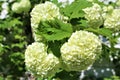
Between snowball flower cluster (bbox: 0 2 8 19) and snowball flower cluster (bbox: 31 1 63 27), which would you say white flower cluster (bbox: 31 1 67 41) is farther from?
snowball flower cluster (bbox: 0 2 8 19)

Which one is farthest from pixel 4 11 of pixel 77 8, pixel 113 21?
pixel 77 8

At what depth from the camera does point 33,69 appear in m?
1.83

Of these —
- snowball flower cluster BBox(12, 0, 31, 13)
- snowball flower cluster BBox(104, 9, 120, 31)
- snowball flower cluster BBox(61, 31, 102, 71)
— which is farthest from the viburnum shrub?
snowball flower cluster BBox(12, 0, 31, 13)

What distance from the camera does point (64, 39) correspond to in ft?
6.07

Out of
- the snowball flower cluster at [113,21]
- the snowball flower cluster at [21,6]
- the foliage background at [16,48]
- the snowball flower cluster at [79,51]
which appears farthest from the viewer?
the foliage background at [16,48]

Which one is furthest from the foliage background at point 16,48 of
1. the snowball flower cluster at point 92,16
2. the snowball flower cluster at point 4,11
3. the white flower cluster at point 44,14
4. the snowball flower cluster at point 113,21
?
the white flower cluster at point 44,14

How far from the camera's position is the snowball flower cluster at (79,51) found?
5.55ft

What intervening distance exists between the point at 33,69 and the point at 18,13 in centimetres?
356

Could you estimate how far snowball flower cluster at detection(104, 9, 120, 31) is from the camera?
7.00ft

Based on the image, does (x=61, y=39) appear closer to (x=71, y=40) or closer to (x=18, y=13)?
(x=71, y=40)

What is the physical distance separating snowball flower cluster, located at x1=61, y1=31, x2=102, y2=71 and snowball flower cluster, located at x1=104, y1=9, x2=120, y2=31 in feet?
1.30

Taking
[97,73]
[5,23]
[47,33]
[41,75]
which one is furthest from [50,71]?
[97,73]

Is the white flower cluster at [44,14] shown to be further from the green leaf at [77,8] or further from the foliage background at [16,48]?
the foliage background at [16,48]

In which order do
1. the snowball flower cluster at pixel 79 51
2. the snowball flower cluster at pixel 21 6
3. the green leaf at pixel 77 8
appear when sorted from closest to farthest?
the snowball flower cluster at pixel 79 51 → the green leaf at pixel 77 8 → the snowball flower cluster at pixel 21 6
